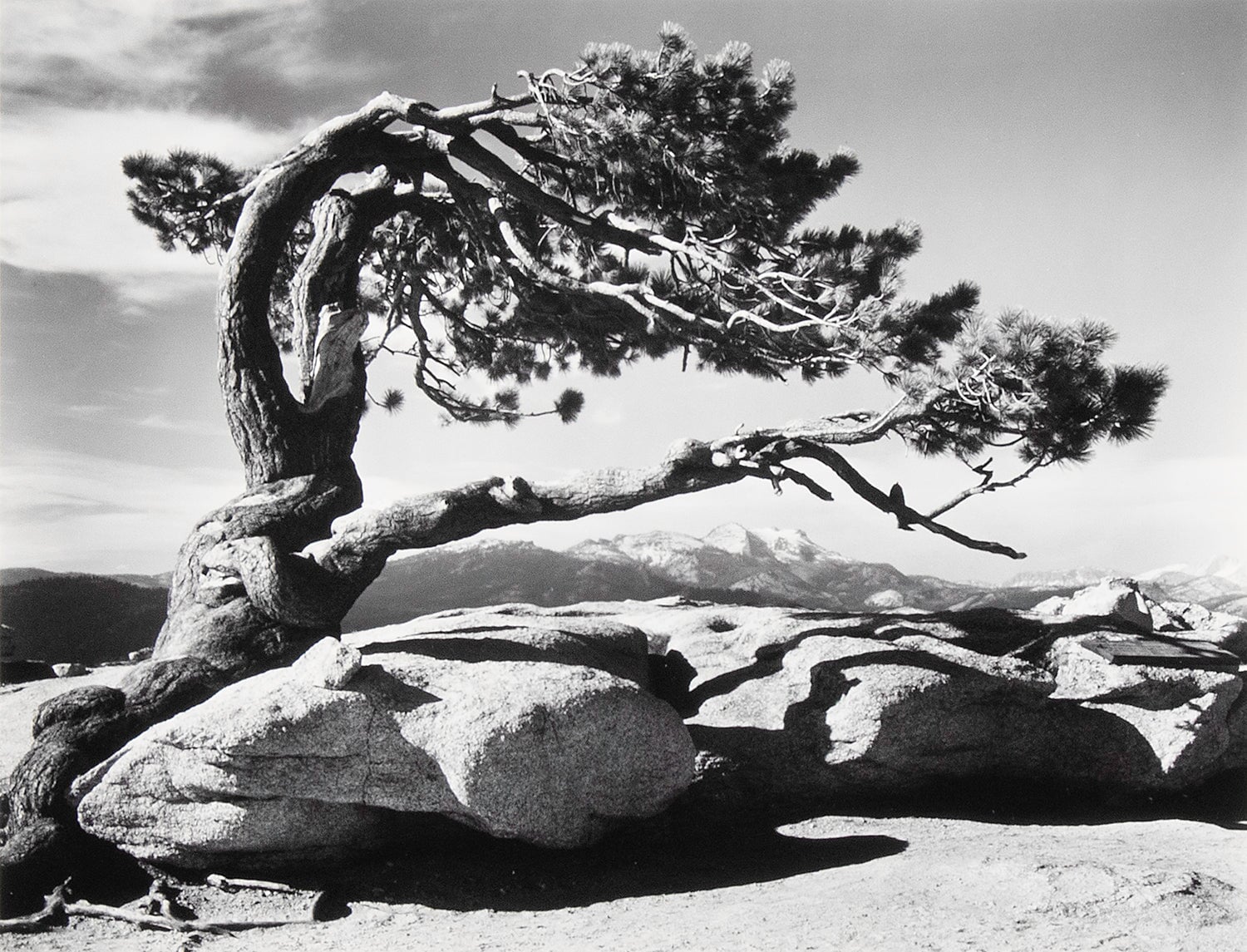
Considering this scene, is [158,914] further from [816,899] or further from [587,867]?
[816,899]

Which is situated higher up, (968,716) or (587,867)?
(968,716)

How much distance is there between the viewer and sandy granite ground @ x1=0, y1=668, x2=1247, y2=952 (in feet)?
14.6

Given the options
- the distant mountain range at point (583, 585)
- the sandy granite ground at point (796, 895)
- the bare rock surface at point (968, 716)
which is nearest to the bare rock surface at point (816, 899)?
the sandy granite ground at point (796, 895)

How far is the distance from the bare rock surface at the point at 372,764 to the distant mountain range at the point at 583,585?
13607mm

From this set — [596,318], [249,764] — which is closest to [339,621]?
[249,764]

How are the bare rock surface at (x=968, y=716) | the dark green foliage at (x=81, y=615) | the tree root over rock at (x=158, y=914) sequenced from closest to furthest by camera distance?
the tree root over rock at (x=158, y=914) < the bare rock surface at (x=968, y=716) < the dark green foliage at (x=81, y=615)

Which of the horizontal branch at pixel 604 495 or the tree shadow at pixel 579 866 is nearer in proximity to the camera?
the tree shadow at pixel 579 866

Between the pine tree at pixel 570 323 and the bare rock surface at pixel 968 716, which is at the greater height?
the pine tree at pixel 570 323

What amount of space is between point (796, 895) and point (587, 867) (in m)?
1.44

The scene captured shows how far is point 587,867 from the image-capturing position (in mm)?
5906

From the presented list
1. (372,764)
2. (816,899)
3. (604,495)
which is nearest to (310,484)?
(604,495)

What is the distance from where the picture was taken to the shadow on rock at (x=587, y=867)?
5.54 metres

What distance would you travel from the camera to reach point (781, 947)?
14.2ft

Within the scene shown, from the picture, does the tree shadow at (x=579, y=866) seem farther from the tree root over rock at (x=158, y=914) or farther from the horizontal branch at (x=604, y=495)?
the horizontal branch at (x=604, y=495)
